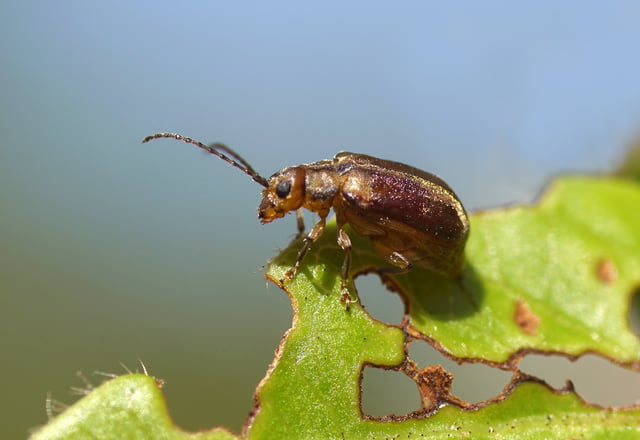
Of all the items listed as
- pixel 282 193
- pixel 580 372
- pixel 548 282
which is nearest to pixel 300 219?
pixel 282 193

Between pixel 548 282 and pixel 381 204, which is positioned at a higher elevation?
pixel 381 204

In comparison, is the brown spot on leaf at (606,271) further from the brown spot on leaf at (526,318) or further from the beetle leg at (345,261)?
the beetle leg at (345,261)

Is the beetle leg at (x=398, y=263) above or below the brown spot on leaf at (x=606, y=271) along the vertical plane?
above

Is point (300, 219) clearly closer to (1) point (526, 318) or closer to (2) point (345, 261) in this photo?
(2) point (345, 261)

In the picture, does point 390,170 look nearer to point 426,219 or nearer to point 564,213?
point 426,219

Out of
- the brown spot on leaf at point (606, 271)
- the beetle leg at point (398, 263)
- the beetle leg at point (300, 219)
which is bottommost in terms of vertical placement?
the brown spot on leaf at point (606, 271)

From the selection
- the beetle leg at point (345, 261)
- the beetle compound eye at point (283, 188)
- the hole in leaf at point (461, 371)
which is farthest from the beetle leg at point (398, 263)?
the beetle compound eye at point (283, 188)
